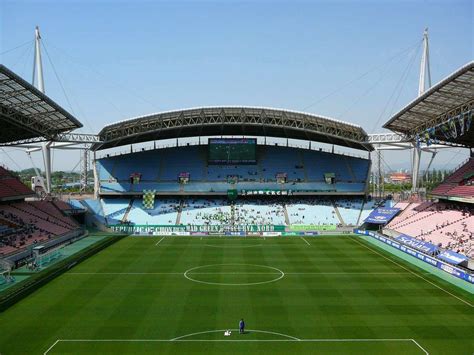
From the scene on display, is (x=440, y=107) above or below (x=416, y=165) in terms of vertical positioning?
above

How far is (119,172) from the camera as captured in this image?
76188 millimetres

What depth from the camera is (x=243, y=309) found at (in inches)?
1121

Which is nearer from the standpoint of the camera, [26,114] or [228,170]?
[26,114]

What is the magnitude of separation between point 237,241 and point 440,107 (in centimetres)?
2659

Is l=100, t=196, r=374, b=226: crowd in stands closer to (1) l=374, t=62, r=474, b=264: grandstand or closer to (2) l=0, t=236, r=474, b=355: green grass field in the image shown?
(1) l=374, t=62, r=474, b=264: grandstand

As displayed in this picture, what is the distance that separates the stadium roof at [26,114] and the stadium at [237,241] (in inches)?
9.4

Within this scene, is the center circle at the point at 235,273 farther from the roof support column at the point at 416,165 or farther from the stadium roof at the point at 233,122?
the roof support column at the point at 416,165

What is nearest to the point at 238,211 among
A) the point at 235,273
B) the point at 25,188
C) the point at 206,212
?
the point at 206,212

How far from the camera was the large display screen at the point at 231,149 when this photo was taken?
77.2 m

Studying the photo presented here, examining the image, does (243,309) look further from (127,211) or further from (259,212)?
(127,211)

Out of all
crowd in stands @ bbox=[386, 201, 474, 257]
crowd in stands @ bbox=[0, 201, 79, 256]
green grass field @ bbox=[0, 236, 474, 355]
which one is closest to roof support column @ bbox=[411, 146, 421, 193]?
crowd in stands @ bbox=[386, 201, 474, 257]

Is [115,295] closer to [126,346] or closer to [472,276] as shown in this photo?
[126,346]

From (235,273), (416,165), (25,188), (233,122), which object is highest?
(233,122)

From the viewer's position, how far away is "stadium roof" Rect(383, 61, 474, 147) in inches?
1555
